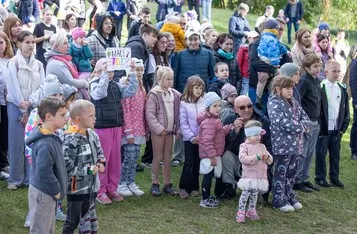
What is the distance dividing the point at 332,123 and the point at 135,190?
3.32 m

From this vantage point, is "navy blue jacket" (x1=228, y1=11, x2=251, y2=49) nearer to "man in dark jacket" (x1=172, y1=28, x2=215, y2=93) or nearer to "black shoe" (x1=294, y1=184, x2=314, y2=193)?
"man in dark jacket" (x1=172, y1=28, x2=215, y2=93)

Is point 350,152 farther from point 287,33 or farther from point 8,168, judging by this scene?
point 287,33

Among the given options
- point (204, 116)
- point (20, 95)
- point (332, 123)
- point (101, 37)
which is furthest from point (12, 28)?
point (332, 123)

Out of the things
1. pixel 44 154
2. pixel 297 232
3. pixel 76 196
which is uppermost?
pixel 44 154

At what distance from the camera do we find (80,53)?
9195 millimetres

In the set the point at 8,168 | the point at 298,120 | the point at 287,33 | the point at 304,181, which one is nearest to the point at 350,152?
the point at 304,181

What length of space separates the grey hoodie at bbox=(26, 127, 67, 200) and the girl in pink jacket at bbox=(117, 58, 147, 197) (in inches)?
105

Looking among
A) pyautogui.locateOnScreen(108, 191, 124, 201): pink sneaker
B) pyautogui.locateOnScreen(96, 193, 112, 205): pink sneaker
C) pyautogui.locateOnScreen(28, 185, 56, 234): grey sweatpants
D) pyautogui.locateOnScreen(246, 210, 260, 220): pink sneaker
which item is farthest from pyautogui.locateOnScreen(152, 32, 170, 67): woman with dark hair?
pyautogui.locateOnScreen(28, 185, 56, 234): grey sweatpants

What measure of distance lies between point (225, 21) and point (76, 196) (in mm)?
23258

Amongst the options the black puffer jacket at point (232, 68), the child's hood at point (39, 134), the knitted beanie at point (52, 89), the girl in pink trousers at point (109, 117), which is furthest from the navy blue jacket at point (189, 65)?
the child's hood at point (39, 134)

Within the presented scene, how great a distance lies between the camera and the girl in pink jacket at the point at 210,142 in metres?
8.23

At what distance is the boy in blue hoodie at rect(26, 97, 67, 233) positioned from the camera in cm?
573

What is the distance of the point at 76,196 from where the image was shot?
6.27 m

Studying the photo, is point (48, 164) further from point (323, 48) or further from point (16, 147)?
point (323, 48)
